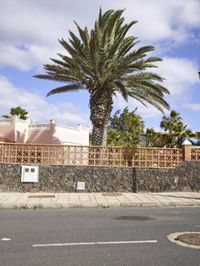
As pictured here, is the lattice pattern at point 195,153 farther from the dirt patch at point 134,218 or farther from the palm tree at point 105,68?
the dirt patch at point 134,218

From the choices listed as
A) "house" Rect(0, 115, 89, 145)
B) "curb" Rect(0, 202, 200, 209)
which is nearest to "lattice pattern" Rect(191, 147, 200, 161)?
"curb" Rect(0, 202, 200, 209)

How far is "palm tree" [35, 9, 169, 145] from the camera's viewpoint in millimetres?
19125

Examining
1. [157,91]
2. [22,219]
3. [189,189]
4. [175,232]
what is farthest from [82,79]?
[175,232]

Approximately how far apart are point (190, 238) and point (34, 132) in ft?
79.7

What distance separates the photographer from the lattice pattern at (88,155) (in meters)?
16.3

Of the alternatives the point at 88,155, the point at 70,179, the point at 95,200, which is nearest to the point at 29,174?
the point at 70,179

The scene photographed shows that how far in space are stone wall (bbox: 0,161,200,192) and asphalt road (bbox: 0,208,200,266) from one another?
4130 millimetres

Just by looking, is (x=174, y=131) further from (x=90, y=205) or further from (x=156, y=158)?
(x=90, y=205)

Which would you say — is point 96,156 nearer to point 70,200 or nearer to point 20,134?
point 70,200

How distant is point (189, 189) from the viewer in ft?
54.9

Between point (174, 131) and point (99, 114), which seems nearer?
point (99, 114)

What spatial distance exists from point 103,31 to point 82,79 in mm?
2719

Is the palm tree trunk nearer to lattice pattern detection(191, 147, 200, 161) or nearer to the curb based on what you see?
lattice pattern detection(191, 147, 200, 161)

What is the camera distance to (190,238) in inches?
295
